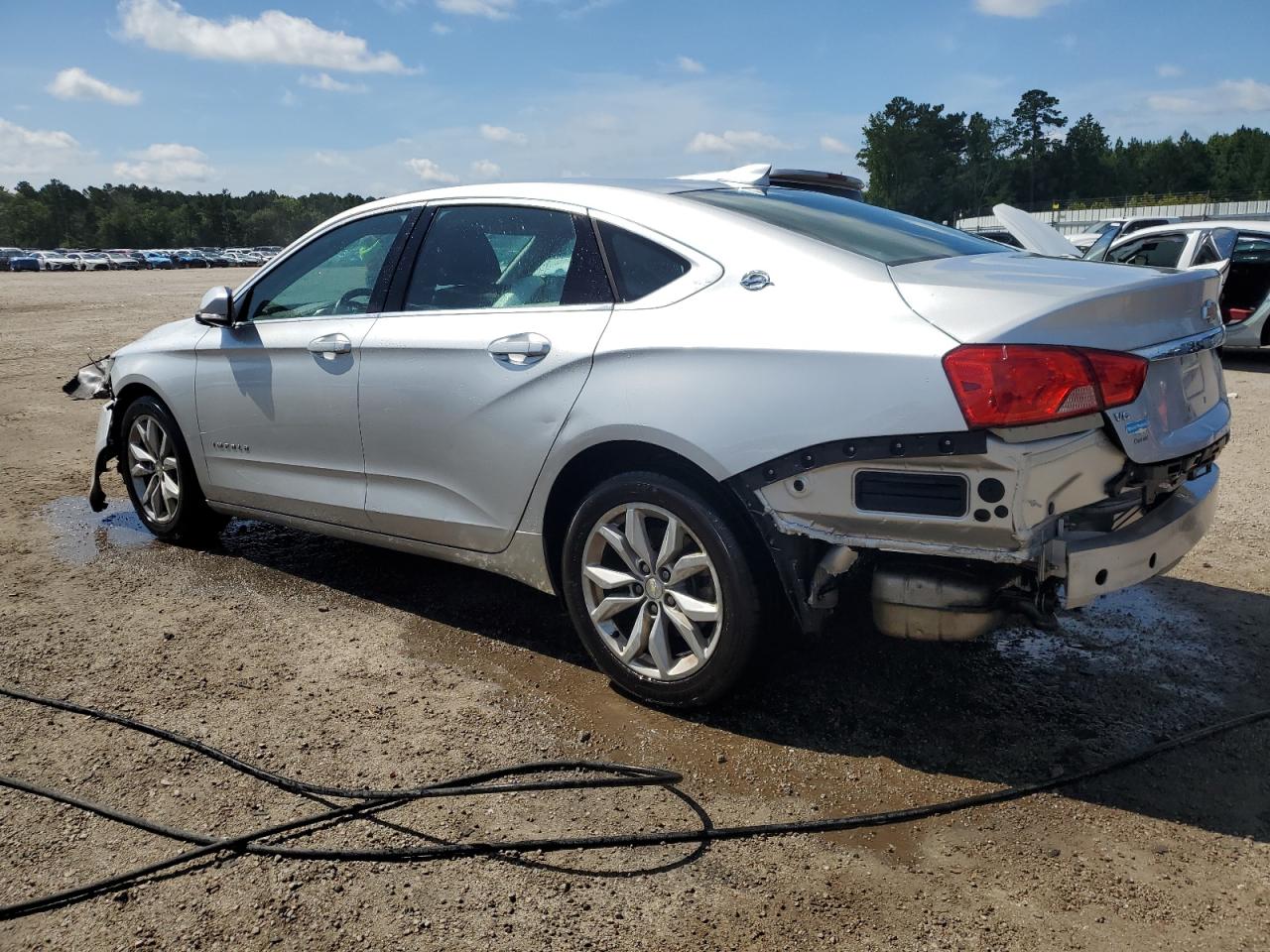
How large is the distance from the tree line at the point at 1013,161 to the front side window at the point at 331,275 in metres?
120

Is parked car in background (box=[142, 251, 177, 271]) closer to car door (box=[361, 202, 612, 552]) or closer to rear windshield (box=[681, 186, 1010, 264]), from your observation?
car door (box=[361, 202, 612, 552])

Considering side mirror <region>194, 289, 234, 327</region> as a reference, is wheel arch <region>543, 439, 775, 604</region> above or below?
below

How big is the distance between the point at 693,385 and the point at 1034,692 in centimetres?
162

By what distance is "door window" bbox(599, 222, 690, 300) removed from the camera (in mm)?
3463

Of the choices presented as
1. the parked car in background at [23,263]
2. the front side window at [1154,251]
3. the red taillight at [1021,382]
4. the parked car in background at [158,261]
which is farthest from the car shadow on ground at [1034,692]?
the parked car in background at [158,261]

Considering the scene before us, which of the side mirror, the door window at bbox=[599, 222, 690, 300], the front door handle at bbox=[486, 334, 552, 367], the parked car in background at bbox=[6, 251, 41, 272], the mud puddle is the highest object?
the parked car in background at bbox=[6, 251, 41, 272]

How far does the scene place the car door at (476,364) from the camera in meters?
3.63

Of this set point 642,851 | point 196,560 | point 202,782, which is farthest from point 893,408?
point 196,560

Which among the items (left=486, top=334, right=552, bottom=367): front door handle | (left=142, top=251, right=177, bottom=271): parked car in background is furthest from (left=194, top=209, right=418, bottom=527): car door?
(left=142, top=251, right=177, bottom=271): parked car in background

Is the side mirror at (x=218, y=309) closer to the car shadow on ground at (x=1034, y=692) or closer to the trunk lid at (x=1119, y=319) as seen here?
the car shadow on ground at (x=1034, y=692)

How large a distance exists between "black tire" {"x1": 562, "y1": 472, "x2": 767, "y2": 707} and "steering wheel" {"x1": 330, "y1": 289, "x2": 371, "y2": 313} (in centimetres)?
151

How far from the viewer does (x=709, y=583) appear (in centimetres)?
338

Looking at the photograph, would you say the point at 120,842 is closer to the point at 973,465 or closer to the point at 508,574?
the point at 508,574

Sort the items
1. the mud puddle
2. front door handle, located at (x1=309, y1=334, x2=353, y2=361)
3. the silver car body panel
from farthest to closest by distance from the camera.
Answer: the mud puddle < front door handle, located at (x1=309, y1=334, x2=353, y2=361) < the silver car body panel
